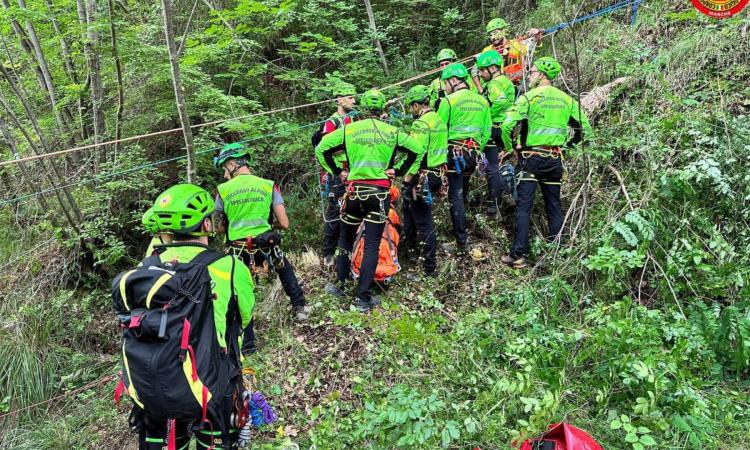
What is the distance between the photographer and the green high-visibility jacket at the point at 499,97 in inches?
261

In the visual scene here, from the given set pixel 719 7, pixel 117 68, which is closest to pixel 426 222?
pixel 719 7

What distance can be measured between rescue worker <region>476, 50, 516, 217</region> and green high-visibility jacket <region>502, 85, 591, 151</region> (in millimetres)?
953

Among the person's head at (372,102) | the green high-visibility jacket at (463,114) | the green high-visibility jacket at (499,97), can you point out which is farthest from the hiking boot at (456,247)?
the person's head at (372,102)

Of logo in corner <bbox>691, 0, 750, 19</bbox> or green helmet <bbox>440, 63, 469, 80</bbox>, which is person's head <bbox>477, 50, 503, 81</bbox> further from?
logo in corner <bbox>691, 0, 750, 19</bbox>

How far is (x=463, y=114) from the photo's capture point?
5812 millimetres

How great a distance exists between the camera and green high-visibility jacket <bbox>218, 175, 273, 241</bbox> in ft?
15.0

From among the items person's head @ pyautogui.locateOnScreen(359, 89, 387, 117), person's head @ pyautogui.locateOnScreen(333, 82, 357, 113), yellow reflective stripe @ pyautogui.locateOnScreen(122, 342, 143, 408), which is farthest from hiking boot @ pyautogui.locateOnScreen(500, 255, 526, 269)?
yellow reflective stripe @ pyautogui.locateOnScreen(122, 342, 143, 408)

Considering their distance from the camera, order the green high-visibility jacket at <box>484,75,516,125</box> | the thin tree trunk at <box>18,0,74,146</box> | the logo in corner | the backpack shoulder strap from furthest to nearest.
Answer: the thin tree trunk at <box>18,0,74,146</box> → the green high-visibility jacket at <box>484,75,516,125</box> → the logo in corner → the backpack shoulder strap

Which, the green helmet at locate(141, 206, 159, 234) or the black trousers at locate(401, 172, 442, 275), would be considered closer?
the green helmet at locate(141, 206, 159, 234)

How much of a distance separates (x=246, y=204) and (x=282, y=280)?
1.02 m

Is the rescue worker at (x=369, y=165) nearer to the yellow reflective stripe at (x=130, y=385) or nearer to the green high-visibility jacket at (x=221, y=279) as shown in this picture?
the green high-visibility jacket at (x=221, y=279)

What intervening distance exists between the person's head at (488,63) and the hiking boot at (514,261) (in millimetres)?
2872

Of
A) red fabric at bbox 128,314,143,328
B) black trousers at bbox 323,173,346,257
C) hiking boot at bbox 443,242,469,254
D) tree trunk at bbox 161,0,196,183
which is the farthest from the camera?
black trousers at bbox 323,173,346,257

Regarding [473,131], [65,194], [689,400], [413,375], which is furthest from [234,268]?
Answer: [65,194]
